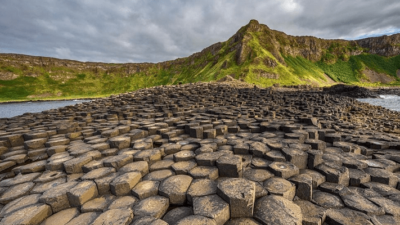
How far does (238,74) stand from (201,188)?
4307 cm

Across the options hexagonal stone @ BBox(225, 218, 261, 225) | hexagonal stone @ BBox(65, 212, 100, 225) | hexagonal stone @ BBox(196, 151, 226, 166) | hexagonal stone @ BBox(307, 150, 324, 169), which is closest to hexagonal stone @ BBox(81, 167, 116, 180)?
hexagonal stone @ BBox(65, 212, 100, 225)

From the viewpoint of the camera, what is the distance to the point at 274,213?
6.65 ft

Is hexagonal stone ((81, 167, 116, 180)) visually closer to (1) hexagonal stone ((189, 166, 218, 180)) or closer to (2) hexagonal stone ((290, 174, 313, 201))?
(1) hexagonal stone ((189, 166, 218, 180))

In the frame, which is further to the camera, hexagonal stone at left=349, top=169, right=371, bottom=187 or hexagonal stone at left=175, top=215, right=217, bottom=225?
hexagonal stone at left=349, top=169, right=371, bottom=187

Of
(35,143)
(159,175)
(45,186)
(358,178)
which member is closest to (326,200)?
(358,178)

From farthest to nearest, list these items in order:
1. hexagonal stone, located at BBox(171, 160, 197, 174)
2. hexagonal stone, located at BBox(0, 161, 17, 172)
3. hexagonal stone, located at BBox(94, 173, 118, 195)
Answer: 1. hexagonal stone, located at BBox(0, 161, 17, 172)
2. hexagonal stone, located at BBox(171, 160, 197, 174)
3. hexagonal stone, located at BBox(94, 173, 118, 195)

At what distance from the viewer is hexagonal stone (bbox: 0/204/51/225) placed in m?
2.05

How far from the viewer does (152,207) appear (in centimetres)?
223

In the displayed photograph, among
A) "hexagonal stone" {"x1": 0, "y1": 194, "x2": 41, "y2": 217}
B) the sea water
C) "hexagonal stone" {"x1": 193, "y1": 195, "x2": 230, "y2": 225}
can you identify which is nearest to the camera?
"hexagonal stone" {"x1": 193, "y1": 195, "x2": 230, "y2": 225}

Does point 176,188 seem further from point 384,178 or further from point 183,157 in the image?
point 384,178

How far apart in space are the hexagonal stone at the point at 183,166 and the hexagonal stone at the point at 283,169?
137 cm

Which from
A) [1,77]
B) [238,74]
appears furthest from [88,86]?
[238,74]

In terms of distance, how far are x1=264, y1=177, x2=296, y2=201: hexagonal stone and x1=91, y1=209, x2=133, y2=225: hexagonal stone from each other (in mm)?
1858

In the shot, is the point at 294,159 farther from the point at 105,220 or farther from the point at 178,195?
the point at 105,220
